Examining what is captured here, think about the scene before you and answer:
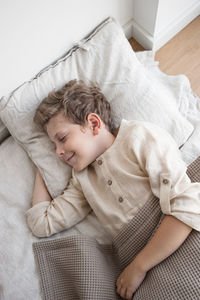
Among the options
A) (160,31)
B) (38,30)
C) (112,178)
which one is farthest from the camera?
(160,31)

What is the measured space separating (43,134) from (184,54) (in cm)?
93

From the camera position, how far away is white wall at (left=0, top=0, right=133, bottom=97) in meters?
0.96

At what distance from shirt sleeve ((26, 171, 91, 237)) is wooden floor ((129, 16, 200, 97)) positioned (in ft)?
2.71

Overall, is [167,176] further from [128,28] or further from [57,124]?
[128,28]

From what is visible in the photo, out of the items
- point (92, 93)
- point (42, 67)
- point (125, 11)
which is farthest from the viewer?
point (125, 11)

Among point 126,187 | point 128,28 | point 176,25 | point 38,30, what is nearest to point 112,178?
point 126,187

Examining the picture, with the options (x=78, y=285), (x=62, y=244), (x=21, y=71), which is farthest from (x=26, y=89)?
(x=78, y=285)

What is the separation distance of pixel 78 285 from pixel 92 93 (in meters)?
0.68

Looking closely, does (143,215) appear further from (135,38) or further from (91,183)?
(135,38)

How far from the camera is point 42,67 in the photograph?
1.19 metres

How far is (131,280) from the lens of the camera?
828 mm

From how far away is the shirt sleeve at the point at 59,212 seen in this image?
0.95 meters

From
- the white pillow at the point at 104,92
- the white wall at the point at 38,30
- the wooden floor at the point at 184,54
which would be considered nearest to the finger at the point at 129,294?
the white pillow at the point at 104,92

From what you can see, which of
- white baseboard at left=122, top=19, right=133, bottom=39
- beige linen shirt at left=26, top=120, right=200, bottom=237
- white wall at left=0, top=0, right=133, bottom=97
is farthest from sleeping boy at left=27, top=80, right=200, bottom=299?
white baseboard at left=122, top=19, right=133, bottom=39
